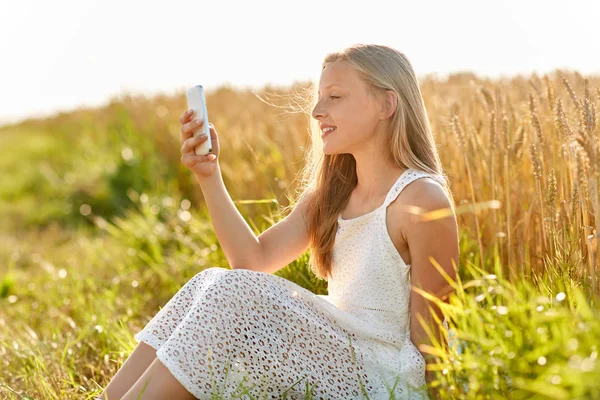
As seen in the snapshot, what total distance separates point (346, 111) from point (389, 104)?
13cm

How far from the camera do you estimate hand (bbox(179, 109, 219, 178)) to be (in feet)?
7.70

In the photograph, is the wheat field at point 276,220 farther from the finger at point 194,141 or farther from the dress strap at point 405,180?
the finger at point 194,141

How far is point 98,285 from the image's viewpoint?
4.12 m

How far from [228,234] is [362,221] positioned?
430mm

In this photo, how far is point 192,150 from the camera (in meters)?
2.39

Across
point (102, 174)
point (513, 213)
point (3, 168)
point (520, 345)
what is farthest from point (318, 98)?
point (3, 168)

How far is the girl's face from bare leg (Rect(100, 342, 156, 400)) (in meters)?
0.78

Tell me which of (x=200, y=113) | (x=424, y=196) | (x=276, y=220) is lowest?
(x=276, y=220)

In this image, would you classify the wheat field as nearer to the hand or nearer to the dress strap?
the dress strap

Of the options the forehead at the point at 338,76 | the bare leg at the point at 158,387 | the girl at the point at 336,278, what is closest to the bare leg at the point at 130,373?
the girl at the point at 336,278

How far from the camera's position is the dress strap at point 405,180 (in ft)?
7.28

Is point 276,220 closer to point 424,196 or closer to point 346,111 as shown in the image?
point 346,111

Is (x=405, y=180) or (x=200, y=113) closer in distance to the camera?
(x=405, y=180)

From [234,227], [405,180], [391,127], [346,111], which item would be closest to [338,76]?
[346,111]
